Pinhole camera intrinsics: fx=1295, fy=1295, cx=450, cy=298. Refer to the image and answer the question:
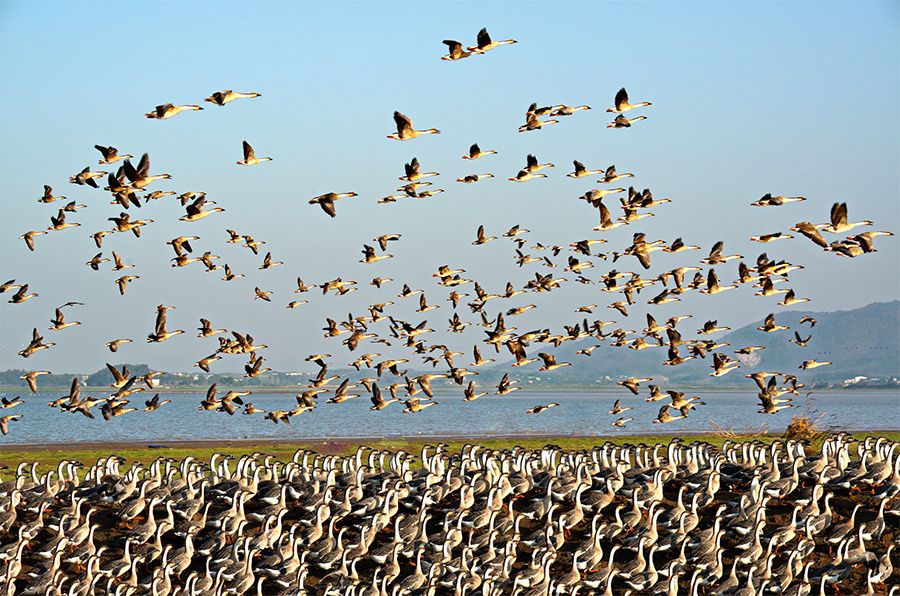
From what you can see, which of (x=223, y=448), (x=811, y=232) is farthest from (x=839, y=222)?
(x=223, y=448)

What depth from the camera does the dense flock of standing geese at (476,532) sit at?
1193 inches

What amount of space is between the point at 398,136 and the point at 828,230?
11.9m

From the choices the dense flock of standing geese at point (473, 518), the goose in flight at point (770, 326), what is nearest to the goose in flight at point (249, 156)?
the dense flock of standing geese at point (473, 518)

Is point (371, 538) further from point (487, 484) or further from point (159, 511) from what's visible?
point (159, 511)

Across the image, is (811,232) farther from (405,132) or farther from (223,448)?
(223,448)

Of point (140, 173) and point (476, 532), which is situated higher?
point (140, 173)

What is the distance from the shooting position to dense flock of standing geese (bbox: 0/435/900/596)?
99.4ft

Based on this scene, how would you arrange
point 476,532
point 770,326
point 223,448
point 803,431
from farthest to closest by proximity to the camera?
point 223,448, point 803,431, point 770,326, point 476,532

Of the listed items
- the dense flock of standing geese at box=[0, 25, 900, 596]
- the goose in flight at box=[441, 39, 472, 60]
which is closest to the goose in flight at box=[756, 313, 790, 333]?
the dense flock of standing geese at box=[0, 25, 900, 596]

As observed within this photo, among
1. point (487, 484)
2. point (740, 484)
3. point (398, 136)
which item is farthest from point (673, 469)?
point (398, 136)

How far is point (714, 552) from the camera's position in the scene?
101 ft

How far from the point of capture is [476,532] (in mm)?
33344

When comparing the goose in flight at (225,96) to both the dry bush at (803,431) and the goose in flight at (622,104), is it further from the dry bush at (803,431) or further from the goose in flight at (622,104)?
the dry bush at (803,431)

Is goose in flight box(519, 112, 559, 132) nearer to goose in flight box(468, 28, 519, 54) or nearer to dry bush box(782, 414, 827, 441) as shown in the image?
goose in flight box(468, 28, 519, 54)
